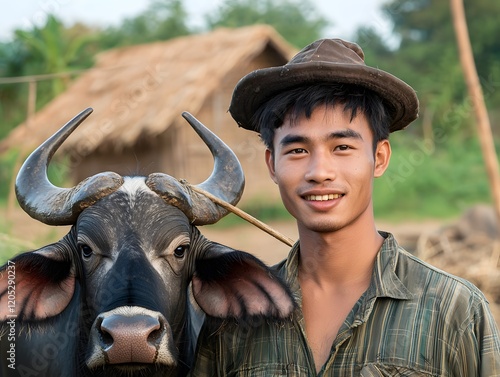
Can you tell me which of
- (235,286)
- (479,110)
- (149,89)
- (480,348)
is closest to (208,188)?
(235,286)

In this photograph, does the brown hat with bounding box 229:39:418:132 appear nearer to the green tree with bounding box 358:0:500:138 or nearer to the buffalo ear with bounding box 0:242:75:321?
the buffalo ear with bounding box 0:242:75:321

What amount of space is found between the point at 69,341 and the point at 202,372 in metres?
0.80

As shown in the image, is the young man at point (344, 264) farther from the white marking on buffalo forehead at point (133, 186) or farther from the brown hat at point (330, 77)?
the white marking on buffalo forehead at point (133, 186)

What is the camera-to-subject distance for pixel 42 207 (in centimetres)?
300

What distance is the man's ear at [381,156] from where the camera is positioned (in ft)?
8.35

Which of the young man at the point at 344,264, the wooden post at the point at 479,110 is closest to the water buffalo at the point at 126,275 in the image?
the young man at the point at 344,264

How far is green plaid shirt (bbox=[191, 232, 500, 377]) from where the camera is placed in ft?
7.22

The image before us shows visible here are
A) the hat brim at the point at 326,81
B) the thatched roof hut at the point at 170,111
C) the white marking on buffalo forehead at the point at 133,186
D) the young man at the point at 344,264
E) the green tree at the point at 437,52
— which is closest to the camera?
the young man at the point at 344,264

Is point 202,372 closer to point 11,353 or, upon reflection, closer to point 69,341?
point 69,341

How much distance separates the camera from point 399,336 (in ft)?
7.50

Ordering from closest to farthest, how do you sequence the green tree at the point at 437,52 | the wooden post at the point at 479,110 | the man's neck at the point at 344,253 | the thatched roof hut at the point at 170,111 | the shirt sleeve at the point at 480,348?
the shirt sleeve at the point at 480,348
the man's neck at the point at 344,253
the wooden post at the point at 479,110
the thatched roof hut at the point at 170,111
the green tree at the point at 437,52

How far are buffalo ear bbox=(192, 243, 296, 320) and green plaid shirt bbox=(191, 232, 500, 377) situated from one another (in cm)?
15

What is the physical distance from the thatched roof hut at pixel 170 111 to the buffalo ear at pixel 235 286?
9561 mm

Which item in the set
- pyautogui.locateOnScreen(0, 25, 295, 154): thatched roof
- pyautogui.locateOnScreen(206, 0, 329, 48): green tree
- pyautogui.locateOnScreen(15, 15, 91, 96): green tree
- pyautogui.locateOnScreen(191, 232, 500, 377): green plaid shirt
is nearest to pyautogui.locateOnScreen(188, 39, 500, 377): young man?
pyautogui.locateOnScreen(191, 232, 500, 377): green plaid shirt
